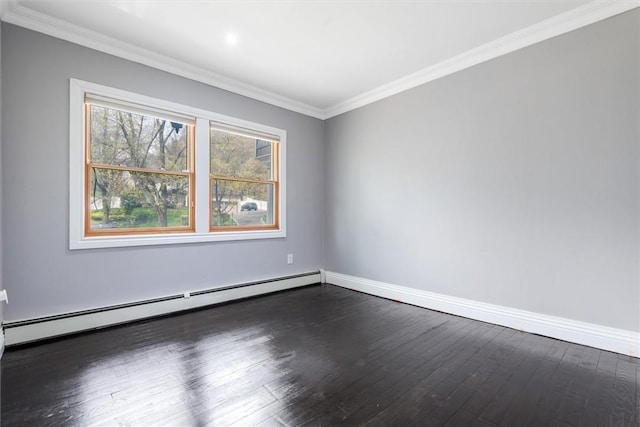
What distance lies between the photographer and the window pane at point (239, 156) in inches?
141

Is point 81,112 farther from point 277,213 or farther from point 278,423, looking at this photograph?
point 278,423

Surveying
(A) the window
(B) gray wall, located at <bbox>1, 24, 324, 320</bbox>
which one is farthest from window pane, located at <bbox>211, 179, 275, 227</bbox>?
(B) gray wall, located at <bbox>1, 24, 324, 320</bbox>

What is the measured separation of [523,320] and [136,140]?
4120mm

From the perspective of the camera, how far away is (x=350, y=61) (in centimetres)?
314

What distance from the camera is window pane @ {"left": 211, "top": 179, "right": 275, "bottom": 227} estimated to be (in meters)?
3.62

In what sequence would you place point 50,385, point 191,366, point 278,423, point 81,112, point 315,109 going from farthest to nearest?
point 315,109
point 81,112
point 191,366
point 50,385
point 278,423

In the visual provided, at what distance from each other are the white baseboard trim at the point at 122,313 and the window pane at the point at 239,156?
4.70ft

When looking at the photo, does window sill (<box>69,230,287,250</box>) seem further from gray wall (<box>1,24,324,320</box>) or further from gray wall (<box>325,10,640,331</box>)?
gray wall (<box>325,10,640,331</box>)

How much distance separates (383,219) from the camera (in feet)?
12.6

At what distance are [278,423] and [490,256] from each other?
8.00ft

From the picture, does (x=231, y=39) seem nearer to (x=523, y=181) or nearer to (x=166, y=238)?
(x=166, y=238)

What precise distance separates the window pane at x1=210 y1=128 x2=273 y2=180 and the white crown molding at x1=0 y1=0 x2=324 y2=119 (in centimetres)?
56

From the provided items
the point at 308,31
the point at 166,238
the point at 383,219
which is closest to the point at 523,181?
the point at 383,219

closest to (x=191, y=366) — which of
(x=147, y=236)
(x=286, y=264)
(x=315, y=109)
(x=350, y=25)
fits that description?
(x=147, y=236)
